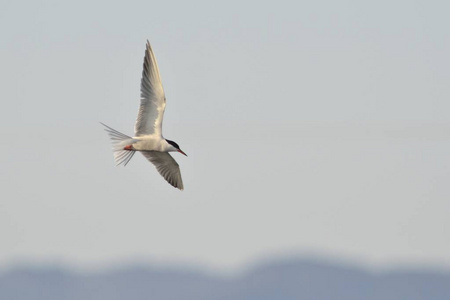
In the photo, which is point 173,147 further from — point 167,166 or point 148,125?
point 167,166

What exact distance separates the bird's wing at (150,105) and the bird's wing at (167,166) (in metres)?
3.09

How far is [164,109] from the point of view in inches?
1678

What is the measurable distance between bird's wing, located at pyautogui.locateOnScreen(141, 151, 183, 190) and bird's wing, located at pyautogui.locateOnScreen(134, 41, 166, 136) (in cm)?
309

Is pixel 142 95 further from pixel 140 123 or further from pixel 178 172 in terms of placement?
pixel 178 172

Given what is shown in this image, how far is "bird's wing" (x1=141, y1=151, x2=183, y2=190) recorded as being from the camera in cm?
4594

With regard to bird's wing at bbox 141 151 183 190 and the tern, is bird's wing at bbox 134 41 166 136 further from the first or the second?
bird's wing at bbox 141 151 183 190

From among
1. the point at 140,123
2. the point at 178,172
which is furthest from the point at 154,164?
the point at 140,123

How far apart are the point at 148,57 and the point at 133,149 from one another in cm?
302

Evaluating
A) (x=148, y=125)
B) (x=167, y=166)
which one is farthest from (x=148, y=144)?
(x=167, y=166)

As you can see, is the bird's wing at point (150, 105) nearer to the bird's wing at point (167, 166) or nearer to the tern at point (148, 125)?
the tern at point (148, 125)

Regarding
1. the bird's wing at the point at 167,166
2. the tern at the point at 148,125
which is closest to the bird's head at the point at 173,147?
the tern at the point at 148,125

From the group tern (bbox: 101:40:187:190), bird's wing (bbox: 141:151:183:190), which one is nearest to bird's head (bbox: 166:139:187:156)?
tern (bbox: 101:40:187:190)

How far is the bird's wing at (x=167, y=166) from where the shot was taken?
45938 millimetres

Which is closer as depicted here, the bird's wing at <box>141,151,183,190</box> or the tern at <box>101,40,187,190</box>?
the tern at <box>101,40,187,190</box>
